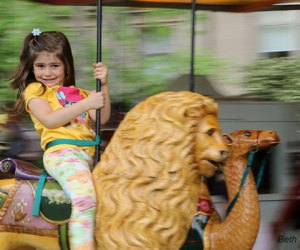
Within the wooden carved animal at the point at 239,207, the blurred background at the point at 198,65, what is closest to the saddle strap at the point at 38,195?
the wooden carved animal at the point at 239,207

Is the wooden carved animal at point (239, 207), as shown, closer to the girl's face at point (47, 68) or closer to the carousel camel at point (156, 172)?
the carousel camel at point (156, 172)

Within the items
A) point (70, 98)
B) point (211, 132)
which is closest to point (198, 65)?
point (70, 98)

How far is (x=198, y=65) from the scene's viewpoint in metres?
6.56

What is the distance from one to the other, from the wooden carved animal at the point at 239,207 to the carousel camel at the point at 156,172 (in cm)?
45

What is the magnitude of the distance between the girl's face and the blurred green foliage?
3831 millimetres

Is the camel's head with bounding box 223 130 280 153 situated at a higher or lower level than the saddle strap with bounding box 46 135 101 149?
lower

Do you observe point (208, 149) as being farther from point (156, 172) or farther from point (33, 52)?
point (33, 52)

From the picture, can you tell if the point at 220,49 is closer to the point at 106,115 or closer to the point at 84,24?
the point at 84,24

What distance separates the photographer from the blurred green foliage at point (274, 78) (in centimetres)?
684

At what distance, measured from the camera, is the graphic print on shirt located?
3.07m

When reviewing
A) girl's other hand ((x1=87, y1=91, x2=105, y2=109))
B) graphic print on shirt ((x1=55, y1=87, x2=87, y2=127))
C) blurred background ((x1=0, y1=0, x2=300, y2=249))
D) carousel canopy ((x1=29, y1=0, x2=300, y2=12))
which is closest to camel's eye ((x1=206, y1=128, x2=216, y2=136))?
girl's other hand ((x1=87, y1=91, x2=105, y2=109))

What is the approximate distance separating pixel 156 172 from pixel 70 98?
59 centimetres

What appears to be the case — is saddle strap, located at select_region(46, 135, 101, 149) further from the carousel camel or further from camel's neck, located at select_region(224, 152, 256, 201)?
camel's neck, located at select_region(224, 152, 256, 201)

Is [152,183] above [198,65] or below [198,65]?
below
